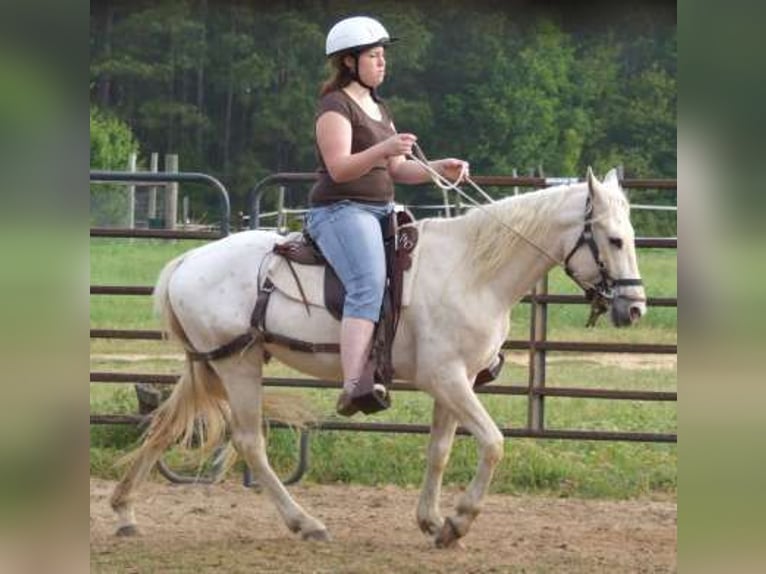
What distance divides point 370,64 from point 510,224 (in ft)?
2.64

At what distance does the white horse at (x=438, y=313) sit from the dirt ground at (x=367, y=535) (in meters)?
A: 0.17

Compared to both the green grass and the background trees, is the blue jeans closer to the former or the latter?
the green grass

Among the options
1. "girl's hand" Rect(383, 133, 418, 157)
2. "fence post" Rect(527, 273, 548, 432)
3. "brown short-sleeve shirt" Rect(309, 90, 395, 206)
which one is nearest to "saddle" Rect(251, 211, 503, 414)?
"brown short-sleeve shirt" Rect(309, 90, 395, 206)

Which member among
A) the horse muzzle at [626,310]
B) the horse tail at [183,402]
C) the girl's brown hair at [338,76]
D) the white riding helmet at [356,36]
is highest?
the white riding helmet at [356,36]

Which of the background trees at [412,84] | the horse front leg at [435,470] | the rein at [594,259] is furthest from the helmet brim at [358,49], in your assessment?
the background trees at [412,84]

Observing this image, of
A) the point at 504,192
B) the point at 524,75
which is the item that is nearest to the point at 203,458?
the point at 504,192

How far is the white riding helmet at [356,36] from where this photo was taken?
16.0ft

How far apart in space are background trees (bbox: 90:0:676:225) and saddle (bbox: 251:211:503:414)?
62.7 ft

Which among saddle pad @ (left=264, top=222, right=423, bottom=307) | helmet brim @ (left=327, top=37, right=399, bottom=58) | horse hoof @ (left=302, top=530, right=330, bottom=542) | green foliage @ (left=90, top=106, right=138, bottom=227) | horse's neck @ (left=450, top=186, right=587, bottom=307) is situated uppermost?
green foliage @ (left=90, top=106, right=138, bottom=227)

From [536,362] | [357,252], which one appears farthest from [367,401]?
[536,362]

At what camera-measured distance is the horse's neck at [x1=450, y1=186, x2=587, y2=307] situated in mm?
5141

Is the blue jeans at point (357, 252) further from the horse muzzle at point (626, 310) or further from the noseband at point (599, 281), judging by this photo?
the horse muzzle at point (626, 310)

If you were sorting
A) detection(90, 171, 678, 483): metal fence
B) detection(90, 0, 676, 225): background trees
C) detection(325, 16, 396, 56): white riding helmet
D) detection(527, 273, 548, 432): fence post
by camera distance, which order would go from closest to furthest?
1. detection(325, 16, 396, 56): white riding helmet
2. detection(90, 171, 678, 483): metal fence
3. detection(527, 273, 548, 432): fence post
4. detection(90, 0, 676, 225): background trees

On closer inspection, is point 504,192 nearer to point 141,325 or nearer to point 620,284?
point 141,325
